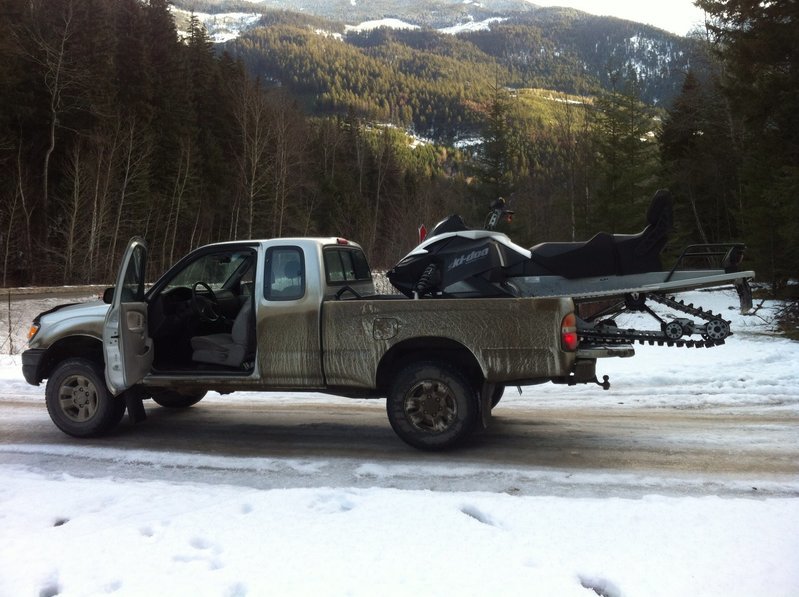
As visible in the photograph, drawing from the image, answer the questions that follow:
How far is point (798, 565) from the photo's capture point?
3.51 meters

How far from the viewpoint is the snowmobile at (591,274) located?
6250 mm

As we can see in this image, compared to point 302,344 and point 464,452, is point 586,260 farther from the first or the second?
point 302,344

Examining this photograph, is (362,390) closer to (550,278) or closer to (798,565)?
(550,278)

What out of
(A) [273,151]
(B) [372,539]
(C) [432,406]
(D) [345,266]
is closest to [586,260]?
(C) [432,406]

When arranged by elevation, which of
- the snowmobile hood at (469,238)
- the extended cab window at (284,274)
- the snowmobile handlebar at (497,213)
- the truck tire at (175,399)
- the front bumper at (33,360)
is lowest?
the truck tire at (175,399)

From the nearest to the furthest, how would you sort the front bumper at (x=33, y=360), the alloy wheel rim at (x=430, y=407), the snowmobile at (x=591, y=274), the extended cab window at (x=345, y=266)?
the alloy wheel rim at (x=430, y=407), the snowmobile at (x=591, y=274), the extended cab window at (x=345, y=266), the front bumper at (x=33, y=360)

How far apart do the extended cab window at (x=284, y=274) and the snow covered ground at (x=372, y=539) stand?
5.51ft

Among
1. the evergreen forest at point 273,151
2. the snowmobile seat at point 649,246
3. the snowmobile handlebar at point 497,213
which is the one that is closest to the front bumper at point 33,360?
the snowmobile handlebar at point 497,213

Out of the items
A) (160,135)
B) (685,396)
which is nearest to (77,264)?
(160,135)

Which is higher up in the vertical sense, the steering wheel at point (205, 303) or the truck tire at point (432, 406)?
the steering wheel at point (205, 303)

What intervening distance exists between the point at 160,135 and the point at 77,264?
1698cm

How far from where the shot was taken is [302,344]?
6188 millimetres

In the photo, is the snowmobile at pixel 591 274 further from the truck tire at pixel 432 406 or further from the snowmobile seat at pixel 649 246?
the truck tire at pixel 432 406

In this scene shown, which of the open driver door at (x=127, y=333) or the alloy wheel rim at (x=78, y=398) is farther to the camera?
the alloy wheel rim at (x=78, y=398)
